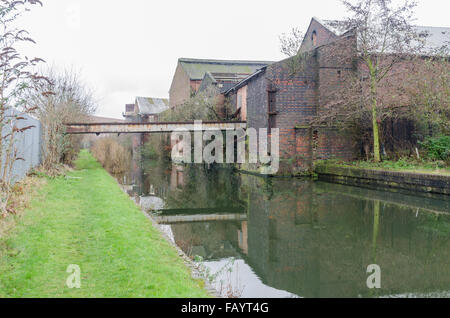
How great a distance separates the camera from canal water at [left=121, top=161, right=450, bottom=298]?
4887mm

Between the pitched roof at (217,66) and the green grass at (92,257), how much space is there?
35.6 metres

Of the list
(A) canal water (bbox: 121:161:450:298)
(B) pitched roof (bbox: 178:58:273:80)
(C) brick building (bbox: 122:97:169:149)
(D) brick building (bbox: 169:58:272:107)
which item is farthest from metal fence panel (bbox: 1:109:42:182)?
(C) brick building (bbox: 122:97:169:149)

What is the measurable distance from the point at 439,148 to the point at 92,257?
13.8 metres

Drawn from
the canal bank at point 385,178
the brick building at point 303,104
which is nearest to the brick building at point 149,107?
the brick building at point 303,104

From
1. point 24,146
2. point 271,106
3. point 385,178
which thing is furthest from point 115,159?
point 385,178

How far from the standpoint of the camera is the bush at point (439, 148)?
46.6 feet

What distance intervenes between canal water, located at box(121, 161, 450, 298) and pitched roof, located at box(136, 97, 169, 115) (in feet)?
141

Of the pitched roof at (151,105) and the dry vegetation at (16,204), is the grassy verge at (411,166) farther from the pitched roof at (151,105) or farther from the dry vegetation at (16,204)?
the pitched roof at (151,105)

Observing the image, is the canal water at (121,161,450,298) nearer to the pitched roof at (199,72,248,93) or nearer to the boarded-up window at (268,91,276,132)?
the boarded-up window at (268,91,276,132)

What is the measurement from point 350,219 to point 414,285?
160 inches

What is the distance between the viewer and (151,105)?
56.4 meters
